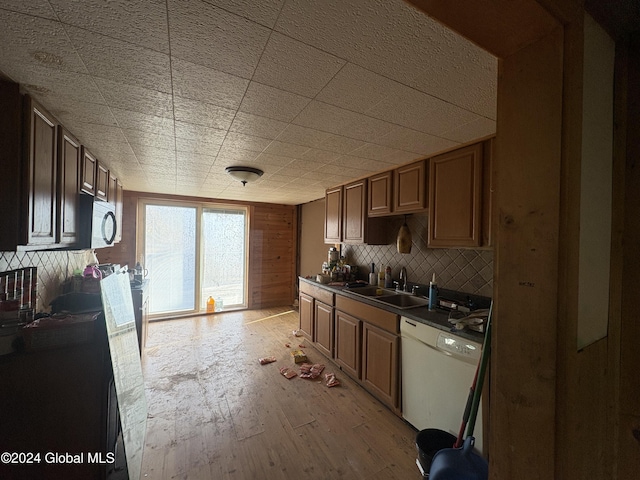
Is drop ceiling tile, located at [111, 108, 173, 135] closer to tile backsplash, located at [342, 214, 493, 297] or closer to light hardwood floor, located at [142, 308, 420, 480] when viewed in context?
light hardwood floor, located at [142, 308, 420, 480]

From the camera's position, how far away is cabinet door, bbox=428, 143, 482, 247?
1854mm

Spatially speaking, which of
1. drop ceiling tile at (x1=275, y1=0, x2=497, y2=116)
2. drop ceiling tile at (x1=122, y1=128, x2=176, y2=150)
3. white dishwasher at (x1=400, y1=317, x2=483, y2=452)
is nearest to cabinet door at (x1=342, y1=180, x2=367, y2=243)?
white dishwasher at (x1=400, y1=317, x2=483, y2=452)

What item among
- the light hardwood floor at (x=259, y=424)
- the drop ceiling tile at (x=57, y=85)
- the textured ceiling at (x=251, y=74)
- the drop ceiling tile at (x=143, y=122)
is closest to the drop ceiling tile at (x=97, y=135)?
the textured ceiling at (x=251, y=74)

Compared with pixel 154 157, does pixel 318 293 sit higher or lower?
lower

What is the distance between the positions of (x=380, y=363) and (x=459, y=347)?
827mm

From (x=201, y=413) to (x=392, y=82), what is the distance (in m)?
2.67

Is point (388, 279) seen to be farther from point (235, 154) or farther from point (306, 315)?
point (235, 154)

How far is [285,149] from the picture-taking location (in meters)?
2.11

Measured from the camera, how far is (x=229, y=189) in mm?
3885

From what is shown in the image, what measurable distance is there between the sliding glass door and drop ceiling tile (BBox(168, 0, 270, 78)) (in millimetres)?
3984

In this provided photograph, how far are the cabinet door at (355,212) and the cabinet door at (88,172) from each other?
251 centimetres

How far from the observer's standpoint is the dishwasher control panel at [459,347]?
151cm

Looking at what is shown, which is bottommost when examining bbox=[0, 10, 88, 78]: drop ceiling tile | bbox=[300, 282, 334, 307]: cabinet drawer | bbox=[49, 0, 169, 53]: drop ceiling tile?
bbox=[300, 282, 334, 307]: cabinet drawer

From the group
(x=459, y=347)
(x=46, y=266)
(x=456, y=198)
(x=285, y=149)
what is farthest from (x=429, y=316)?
(x=46, y=266)
